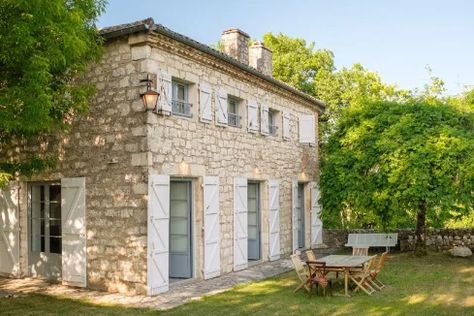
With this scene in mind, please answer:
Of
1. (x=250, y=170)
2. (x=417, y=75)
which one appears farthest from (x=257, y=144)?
(x=417, y=75)

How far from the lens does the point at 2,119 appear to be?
6.84 m

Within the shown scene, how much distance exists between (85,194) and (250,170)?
407cm

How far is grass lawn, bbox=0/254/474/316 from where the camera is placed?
7.55 m

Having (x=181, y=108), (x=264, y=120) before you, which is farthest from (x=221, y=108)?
(x=264, y=120)

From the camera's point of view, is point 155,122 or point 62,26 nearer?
point 62,26

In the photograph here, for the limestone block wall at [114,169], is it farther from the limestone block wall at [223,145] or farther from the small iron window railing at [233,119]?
the small iron window railing at [233,119]

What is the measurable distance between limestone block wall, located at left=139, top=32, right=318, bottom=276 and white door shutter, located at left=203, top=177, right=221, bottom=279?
0.47 ft

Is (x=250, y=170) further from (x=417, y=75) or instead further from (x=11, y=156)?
(x=417, y=75)

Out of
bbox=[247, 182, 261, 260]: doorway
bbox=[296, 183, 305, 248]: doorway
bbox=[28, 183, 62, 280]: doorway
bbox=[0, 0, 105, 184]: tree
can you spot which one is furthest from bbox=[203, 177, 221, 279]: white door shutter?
bbox=[296, 183, 305, 248]: doorway

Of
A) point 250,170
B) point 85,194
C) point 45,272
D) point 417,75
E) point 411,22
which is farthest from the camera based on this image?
point 417,75

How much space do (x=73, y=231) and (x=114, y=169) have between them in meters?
1.54

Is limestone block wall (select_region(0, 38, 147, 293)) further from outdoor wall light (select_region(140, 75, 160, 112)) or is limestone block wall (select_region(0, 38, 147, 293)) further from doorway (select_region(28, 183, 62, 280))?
doorway (select_region(28, 183, 62, 280))

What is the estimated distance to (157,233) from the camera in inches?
343

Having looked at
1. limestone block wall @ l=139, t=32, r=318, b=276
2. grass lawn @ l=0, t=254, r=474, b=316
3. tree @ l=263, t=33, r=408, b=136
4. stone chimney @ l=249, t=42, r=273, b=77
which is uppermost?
tree @ l=263, t=33, r=408, b=136
